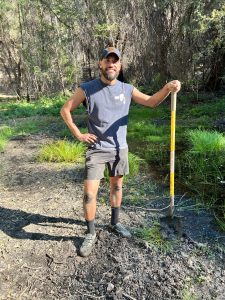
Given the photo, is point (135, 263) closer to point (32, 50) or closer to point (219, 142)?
point (219, 142)

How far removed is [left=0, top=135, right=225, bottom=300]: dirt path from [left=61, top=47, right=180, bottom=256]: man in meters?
0.27

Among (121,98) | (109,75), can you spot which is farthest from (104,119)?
(109,75)

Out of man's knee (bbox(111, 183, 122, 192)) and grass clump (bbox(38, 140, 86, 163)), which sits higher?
man's knee (bbox(111, 183, 122, 192))

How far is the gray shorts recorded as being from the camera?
11.8 ft

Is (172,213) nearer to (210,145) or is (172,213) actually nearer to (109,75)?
(109,75)

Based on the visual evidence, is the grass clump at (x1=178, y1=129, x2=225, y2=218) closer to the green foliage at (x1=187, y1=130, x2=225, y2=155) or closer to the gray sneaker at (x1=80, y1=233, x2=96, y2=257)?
the green foliage at (x1=187, y1=130, x2=225, y2=155)

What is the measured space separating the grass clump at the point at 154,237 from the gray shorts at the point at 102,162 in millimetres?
752

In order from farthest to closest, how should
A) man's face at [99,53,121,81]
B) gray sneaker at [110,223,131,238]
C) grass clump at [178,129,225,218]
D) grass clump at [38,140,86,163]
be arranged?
grass clump at [38,140,86,163] < grass clump at [178,129,225,218] < gray sneaker at [110,223,131,238] < man's face at [99,53,121,81]

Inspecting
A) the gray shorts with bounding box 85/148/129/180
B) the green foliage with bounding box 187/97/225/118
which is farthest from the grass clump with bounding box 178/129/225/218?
the green foliage with bounding box 187/97/225/118

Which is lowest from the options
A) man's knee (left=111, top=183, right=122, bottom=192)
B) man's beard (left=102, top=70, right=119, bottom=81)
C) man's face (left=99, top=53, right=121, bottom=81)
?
man's knee (left=111, top=183, right=122, bottom=192)

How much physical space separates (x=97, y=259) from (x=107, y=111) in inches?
58.6

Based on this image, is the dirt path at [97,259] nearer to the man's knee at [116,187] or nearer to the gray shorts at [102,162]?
the man's knee at [116,187]

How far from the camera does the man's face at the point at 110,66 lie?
336 cm

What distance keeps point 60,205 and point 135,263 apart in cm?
170
